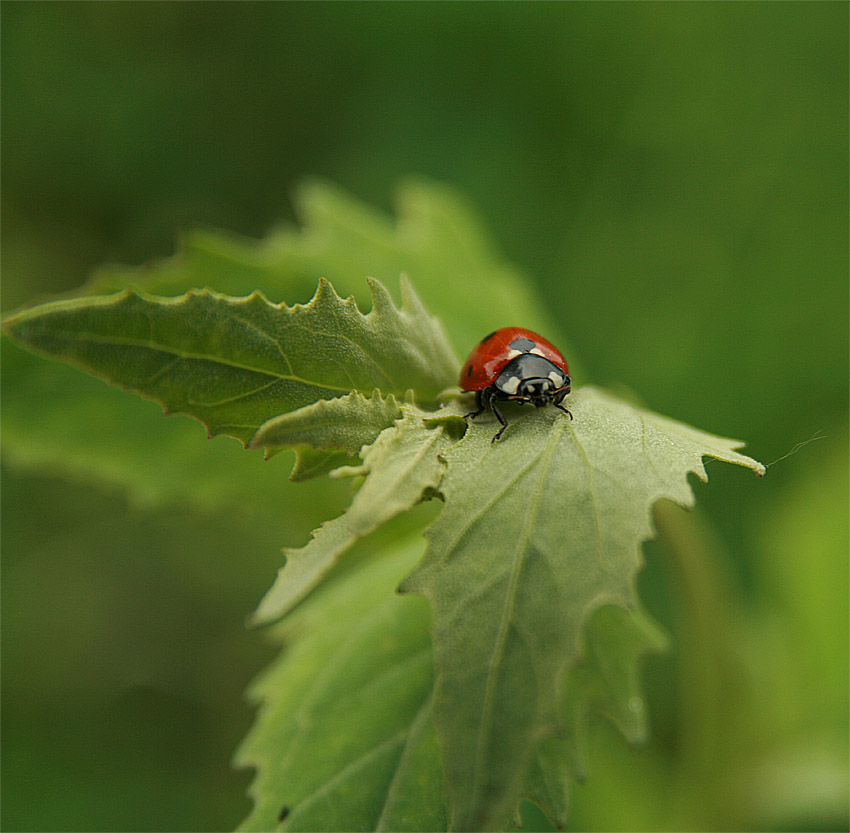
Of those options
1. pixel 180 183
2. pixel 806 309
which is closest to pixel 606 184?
pixel 806 309

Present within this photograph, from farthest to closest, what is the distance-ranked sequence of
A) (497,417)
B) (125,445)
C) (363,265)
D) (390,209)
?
(390,209)
(363,265)
(125,445)
(497,417)

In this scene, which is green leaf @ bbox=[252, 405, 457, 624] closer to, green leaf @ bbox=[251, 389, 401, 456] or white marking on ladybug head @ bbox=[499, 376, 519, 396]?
green leaf @ bbox=[251, 389, 401, 456]

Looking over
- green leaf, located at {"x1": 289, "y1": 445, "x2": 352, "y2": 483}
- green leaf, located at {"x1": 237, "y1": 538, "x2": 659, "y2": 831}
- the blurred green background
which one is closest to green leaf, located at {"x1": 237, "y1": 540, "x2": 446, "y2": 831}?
green leaf, located at {"x1": 237, "y1": 538, "x2": 659, "y2": 831}

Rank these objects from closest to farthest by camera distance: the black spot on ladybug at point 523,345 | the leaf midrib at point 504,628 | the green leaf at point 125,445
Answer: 1. the leaf midrib at point 504,628
2. the black spot on ladybug at point 523,345
3. the green leaf at point 125,445

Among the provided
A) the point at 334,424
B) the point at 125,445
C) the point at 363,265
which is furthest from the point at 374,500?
the point at 363,265

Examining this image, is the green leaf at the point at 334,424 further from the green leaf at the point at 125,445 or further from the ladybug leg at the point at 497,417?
the green leaf at the point at 125,445

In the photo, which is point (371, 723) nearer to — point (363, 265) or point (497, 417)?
point (497, 417)

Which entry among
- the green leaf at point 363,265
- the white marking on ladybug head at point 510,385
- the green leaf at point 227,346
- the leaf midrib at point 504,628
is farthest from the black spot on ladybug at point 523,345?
the green leaf at point 363,265
